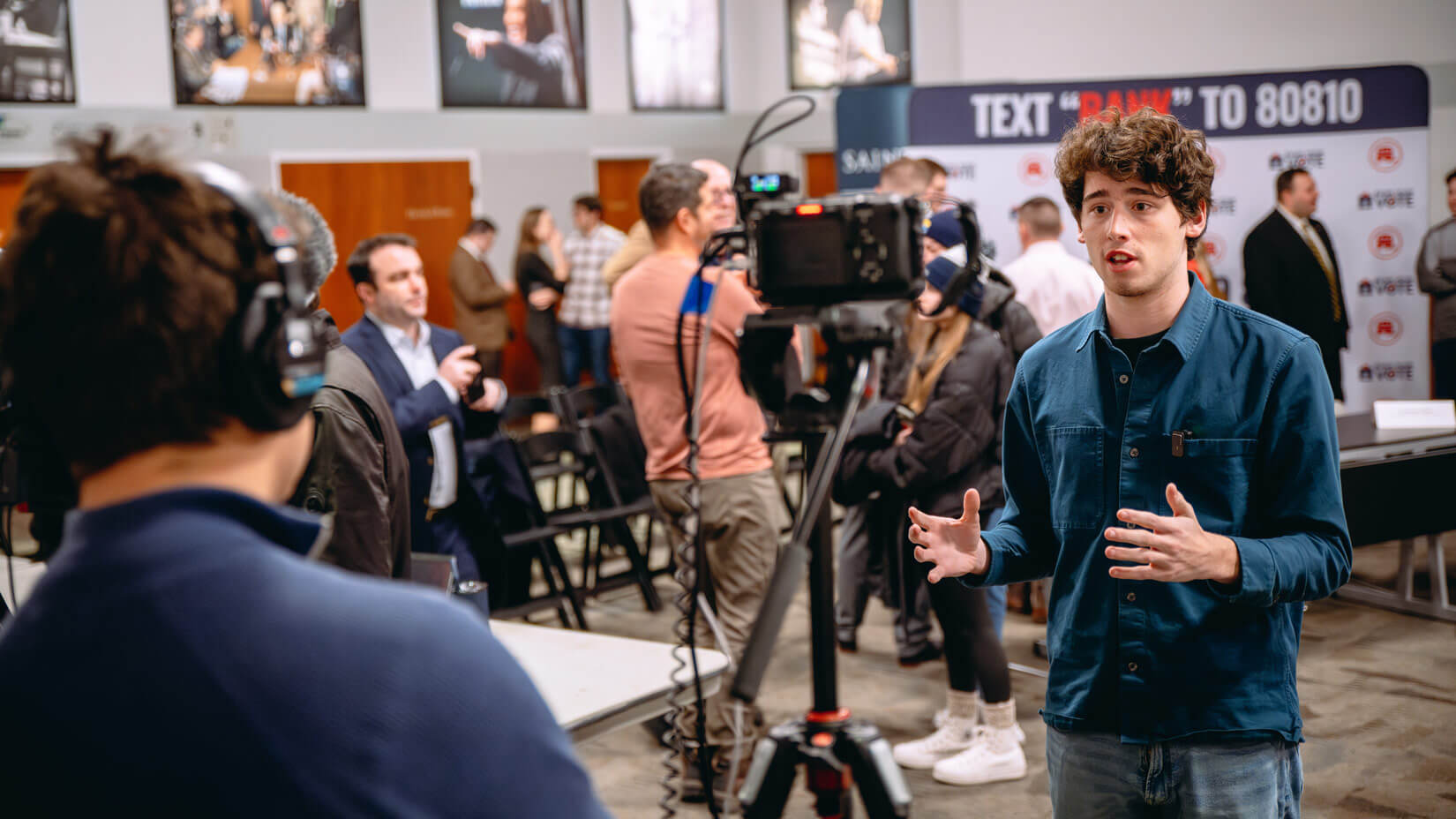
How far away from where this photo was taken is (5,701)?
71 centimetres

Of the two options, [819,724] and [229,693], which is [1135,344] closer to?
[819,724]

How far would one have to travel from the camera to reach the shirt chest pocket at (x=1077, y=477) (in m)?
1.65

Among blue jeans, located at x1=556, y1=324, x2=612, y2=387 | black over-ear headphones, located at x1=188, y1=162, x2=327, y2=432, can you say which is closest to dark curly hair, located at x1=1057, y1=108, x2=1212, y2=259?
black over-ear headphones, located at x1=188, y1=162, x2=327, y2=432

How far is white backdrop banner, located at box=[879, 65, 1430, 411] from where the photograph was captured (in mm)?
6320

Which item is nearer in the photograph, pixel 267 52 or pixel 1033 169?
pixel 1033 169

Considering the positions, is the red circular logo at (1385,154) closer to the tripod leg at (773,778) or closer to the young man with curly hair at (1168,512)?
the young man with curly hair at (1168,512)

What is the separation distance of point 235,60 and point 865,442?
7741 millimetres

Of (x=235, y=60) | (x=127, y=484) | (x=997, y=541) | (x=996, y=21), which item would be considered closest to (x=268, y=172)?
(x=235, y=60)

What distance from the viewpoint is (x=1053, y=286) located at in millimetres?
4547

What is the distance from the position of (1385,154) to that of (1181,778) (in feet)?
19.4

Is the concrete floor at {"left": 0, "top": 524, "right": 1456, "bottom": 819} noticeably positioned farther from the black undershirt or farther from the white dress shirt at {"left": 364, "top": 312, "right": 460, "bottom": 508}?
the black undershirt

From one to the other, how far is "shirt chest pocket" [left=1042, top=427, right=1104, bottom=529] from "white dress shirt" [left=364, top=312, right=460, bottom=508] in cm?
195

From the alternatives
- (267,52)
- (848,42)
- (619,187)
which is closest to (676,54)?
(619,187)

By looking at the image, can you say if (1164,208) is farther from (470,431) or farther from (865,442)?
(470,431)
